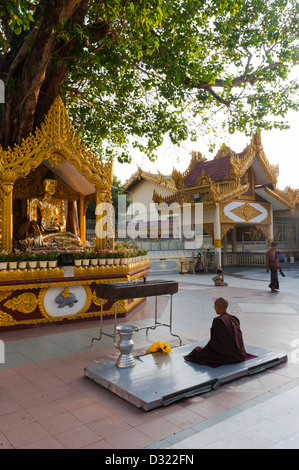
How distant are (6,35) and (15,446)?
10513 millimetres

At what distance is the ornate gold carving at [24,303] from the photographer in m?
6.94

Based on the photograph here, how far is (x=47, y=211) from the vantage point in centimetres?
955

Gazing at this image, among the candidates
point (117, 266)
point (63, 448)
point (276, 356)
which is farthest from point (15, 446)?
point (117, 266)

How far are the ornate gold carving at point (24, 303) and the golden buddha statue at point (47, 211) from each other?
2.61 metres

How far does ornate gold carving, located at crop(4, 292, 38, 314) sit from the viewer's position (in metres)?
6.94

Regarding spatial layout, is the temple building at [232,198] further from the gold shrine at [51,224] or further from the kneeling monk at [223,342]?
the kneeling monk at [223,342]

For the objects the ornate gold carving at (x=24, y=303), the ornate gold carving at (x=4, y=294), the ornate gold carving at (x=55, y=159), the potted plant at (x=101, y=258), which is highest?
the ornate gold carving at (x=55, y=159)

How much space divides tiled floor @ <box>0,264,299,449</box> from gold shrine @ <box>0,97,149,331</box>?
831mm

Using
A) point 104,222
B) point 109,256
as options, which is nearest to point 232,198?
point 104,222

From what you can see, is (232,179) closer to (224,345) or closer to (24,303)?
(24,303)

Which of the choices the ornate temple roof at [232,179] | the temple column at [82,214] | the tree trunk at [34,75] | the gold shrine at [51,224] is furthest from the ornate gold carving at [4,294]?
the ornate temple roof at [232,179]

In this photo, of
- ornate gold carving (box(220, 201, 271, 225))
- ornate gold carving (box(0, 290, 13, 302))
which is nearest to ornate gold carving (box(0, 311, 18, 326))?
ornate gold carving (box(0, 290, 13, 302))

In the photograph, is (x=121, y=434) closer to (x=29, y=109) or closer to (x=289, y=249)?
(x=29, y=109)

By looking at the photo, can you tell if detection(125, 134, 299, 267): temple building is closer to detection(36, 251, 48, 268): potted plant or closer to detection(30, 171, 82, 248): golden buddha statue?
detection(30, 171, 82, 248): golden buddha statue
